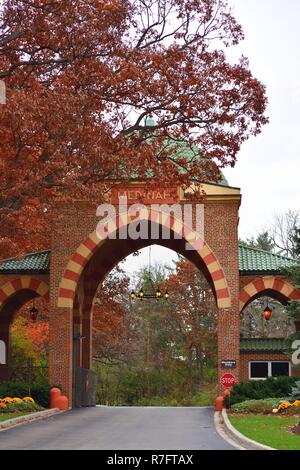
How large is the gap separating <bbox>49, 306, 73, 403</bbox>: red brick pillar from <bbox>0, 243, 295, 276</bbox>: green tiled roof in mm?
2515

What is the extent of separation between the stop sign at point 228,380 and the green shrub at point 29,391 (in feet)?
19.3

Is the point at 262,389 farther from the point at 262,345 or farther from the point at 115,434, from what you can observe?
the point at 262,345

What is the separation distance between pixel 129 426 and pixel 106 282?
21.3 metres

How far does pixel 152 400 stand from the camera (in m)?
56.1

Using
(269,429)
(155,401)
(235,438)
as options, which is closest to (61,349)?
(269,429)

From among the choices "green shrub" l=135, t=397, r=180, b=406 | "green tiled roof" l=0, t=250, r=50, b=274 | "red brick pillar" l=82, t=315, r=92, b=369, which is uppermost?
"green tiled roof" l=0, t=250, r=50, b=274

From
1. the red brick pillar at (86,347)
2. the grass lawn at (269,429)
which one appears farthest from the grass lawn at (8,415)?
the red brick pillar at (86,347)

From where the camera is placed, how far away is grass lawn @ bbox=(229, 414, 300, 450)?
605 inches

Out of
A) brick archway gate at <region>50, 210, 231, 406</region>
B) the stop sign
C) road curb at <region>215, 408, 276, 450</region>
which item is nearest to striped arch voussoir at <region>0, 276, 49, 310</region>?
brick archway gate at <region>50, 210, 231, 406</region>

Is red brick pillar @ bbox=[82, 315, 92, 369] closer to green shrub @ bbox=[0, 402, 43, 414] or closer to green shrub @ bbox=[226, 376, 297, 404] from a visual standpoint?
green shrub @ bbox=[0, 402, 43, 414]

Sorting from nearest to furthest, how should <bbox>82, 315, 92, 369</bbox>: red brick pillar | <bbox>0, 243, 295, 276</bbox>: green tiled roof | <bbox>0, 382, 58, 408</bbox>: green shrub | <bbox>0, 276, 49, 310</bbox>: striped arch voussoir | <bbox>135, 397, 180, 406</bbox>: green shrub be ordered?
1. <bbox>0, 382, 58, 408</bbox>: green shrub
2. <bbox>0, 243, 295, 276</bbox>: green tiled roof
3. <bbox>0, 276, 49, 310</bbox>: striped arch voussoir
4. <bbox>82, 315, 92, 369</bbox>: red brick pillar
5. <bbox>135, 397, 180, 406</bbox>: green shrub
